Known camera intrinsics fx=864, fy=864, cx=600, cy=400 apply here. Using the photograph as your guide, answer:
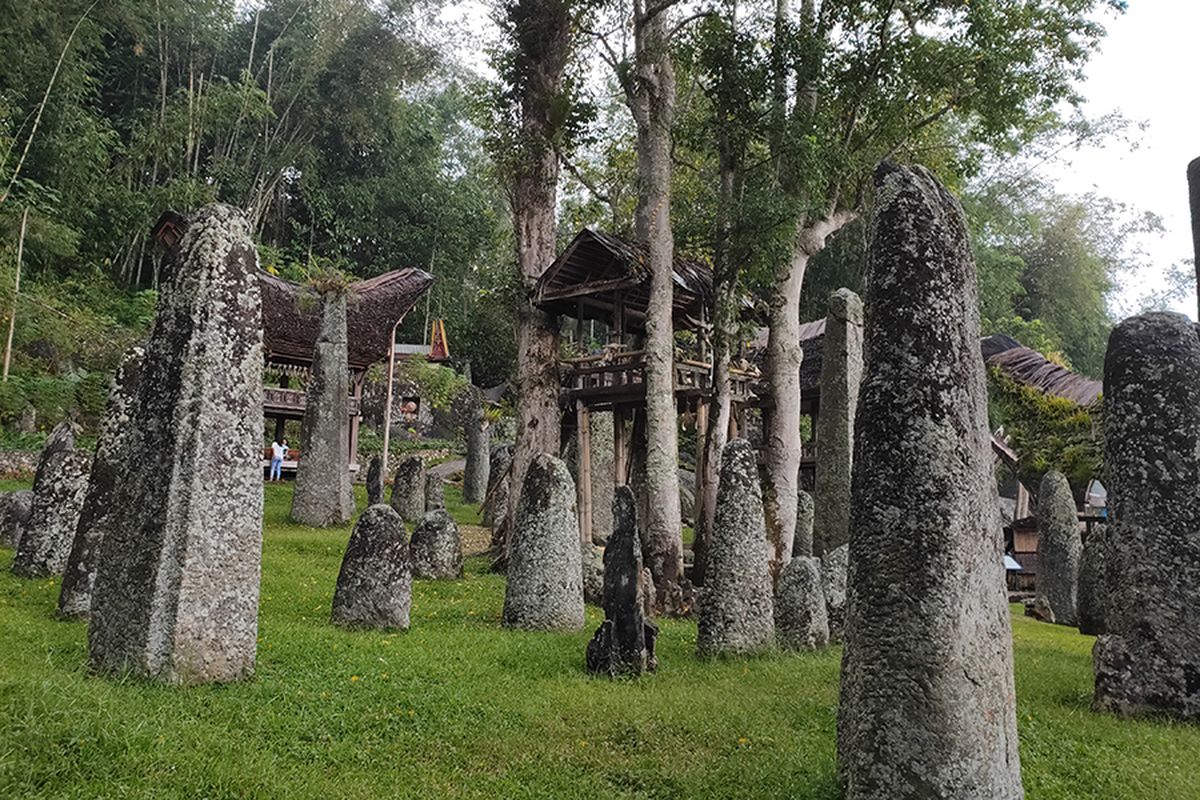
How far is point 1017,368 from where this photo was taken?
2564 cm

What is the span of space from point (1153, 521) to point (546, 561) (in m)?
6.31

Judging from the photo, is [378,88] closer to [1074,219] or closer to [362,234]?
[362,234]

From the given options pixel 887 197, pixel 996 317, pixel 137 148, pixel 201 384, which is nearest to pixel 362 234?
pixel 137 148

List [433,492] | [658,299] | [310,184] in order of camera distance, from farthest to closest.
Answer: [310,184] < [433,492] < [658,299]

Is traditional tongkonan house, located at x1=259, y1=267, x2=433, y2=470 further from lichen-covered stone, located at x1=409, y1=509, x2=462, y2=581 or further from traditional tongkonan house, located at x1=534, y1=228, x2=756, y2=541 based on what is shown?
lichen-covered stone, located at x1=409, y1=509, x2=462, y2=581

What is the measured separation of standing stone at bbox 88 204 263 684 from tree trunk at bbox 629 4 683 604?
8087 mm

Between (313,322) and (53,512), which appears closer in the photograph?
(53,512)

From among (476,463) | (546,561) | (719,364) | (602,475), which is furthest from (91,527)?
(476,463)

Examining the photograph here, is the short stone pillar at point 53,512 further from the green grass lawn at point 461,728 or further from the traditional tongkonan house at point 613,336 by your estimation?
the traditional tongkonan house at point 613,336

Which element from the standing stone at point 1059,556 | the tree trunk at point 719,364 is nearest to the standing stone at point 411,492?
the tree trunk at point 719,364

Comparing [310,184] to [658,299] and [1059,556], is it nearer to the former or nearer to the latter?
[658,299]

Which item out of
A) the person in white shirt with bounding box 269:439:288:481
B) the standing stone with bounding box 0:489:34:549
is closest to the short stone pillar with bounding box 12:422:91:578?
the standing stone with bounding box 0:489:34:549

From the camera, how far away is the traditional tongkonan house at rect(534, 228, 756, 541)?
56.8ft

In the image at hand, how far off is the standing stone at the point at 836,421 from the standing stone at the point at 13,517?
13.1m
